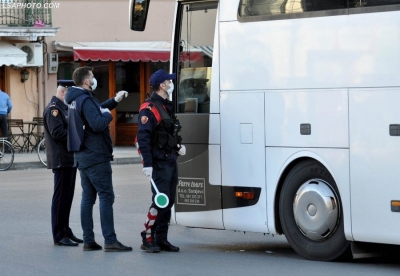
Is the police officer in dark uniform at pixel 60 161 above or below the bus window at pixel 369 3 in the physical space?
below

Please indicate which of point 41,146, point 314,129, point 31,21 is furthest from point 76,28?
point 314,129

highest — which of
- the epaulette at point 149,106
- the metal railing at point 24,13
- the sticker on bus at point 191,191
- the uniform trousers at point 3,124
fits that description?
the metal railing at point 24,13

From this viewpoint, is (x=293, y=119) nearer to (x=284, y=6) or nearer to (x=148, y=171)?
(x=284, y=6)

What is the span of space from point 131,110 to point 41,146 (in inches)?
234

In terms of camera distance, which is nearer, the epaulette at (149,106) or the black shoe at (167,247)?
the epaulette at (149,106)

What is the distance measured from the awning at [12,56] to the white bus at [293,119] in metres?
17.3

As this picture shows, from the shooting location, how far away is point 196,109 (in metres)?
10.6

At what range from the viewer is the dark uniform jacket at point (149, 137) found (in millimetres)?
9875

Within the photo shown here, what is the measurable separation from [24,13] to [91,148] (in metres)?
19.9

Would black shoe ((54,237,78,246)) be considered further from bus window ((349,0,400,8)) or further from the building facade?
the building facade

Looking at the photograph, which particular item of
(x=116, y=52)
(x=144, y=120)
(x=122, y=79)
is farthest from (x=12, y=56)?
(x=144, y=120)

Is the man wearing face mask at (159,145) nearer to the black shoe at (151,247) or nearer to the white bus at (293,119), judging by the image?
the black shoe at (151,247)

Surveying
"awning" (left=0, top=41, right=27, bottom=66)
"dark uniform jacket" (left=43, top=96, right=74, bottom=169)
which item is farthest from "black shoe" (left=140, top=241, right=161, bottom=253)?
"awning" (left=0, top=41, right=27, bottom=66)

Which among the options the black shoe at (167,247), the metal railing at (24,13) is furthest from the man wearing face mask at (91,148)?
the metal railing at (24,13)
